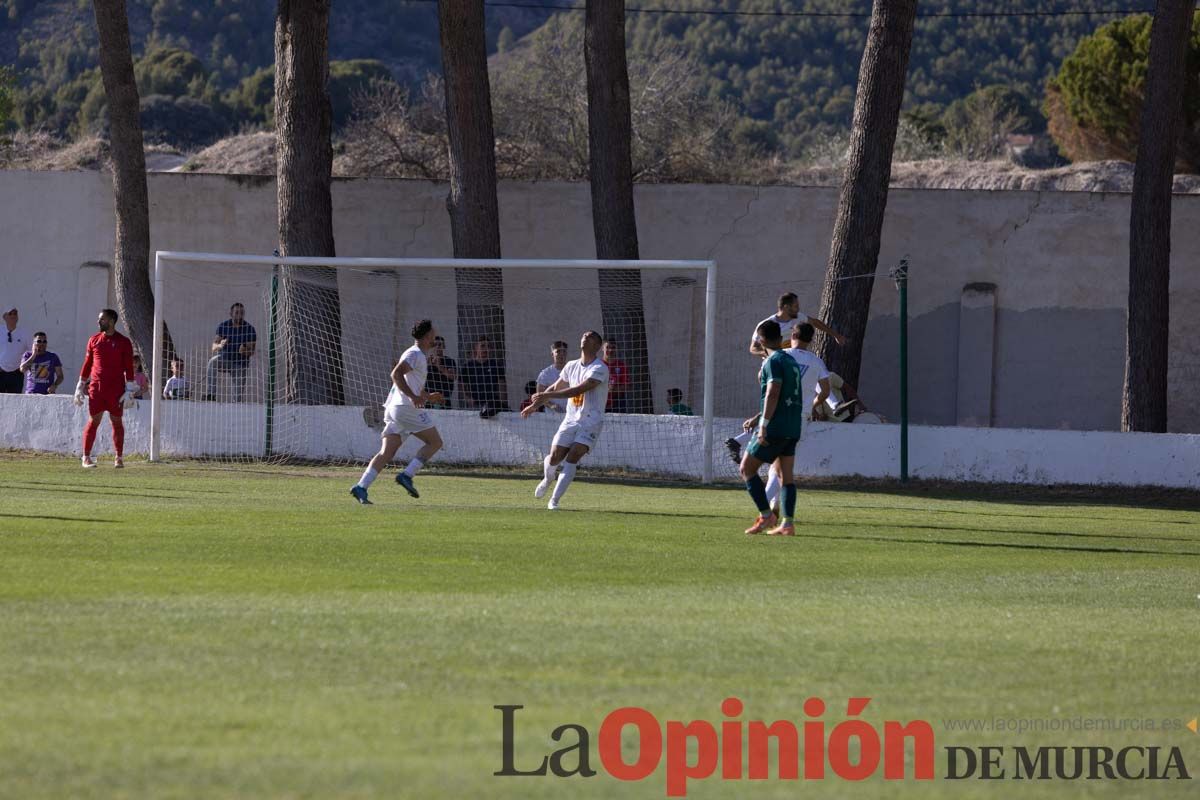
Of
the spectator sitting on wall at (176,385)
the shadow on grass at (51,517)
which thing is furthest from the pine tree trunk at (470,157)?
the shadow on grass at (51,517)

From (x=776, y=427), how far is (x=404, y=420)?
415 cm

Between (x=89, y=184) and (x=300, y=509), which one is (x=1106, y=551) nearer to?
(x=300, y=509)

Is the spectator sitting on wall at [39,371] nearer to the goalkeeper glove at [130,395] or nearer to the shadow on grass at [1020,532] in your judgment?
the goalkeeper glove at [130,395]

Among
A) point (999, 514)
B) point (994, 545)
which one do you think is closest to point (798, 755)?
point (994, 545)

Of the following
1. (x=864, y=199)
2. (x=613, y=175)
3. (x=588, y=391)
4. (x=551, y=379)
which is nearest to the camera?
(x=588, y=391)

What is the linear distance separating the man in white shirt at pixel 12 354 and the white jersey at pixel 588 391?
13466 mm

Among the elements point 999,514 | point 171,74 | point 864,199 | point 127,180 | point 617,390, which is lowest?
point 999,514

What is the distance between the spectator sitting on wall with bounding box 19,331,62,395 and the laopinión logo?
822 inches

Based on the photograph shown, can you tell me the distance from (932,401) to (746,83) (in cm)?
6150

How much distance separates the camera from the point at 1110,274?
89.3ft

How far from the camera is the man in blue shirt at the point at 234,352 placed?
23891 mm

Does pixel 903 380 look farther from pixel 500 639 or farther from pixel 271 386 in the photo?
pixel 500 639

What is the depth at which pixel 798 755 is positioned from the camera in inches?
217

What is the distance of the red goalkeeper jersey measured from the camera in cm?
2012
